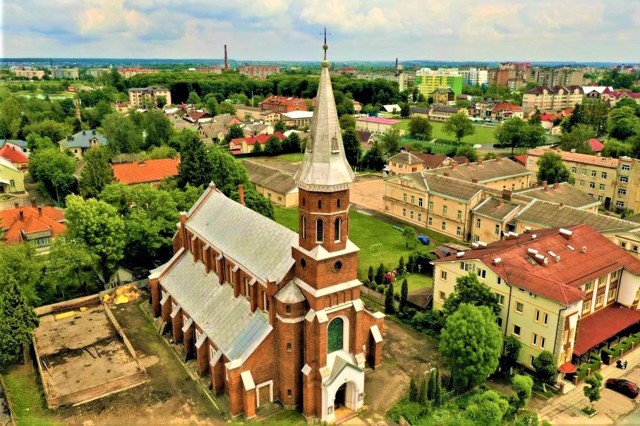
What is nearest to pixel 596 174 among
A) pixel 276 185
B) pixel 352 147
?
pixel 352 147

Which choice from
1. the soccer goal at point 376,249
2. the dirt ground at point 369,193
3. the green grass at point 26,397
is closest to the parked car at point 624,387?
the soccer goal at point 376,249

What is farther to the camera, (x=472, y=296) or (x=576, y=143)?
(x=576, y=143)

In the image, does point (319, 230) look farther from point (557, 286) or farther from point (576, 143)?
point (576, 143)

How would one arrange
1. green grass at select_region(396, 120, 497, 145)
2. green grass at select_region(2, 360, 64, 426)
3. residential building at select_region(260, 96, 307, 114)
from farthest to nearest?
residential building at select_region(260, 96, 307, 114) → green grass at select_region(396, 120, 497, 145) → green grass at select_region(2, 360, 64, 426)

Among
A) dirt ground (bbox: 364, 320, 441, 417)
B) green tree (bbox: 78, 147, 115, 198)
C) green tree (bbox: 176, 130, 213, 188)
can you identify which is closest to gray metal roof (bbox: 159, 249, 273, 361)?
dirt ground (bbox: 364, 320, 441, 417)

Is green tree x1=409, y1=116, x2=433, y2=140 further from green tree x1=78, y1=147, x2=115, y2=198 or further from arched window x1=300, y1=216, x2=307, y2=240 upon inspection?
arched window x1=300, y1=216, x2=307, y2=240

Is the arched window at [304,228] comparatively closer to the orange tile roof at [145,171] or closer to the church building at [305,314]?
the church building at [305,314]
